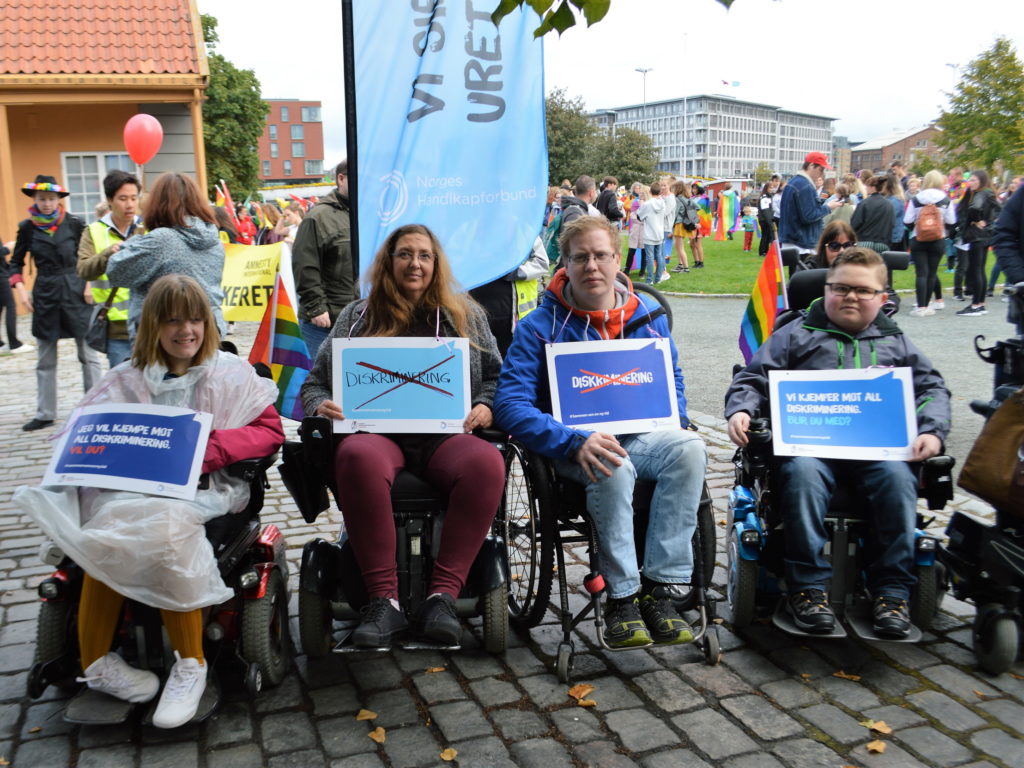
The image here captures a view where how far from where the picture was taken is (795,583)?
3.47 metres

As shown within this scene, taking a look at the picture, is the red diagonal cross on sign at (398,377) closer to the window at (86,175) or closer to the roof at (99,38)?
the roof at (99,38)

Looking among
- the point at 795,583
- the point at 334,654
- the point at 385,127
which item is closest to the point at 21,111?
the point at 385,127

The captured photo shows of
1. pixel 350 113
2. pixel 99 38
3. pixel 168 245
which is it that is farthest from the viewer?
pixel 99 38

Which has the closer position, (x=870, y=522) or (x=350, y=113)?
(x=870, y=522)

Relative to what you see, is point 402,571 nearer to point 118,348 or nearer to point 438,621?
point 438,621

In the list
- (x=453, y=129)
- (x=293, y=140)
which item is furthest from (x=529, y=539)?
(x=293, y=140)

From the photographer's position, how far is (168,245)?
195 inches

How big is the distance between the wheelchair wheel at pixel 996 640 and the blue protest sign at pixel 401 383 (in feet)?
6.94

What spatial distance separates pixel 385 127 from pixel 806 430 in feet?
7.52

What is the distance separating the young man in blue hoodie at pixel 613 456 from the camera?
11.1ft

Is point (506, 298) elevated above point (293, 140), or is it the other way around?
point (293, 140)

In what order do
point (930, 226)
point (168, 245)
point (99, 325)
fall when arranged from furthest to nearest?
1. point (930, 226)
2. point (99, 325)
3. point (168, 245)

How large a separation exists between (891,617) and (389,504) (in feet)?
6.28

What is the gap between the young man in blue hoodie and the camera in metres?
3.38
